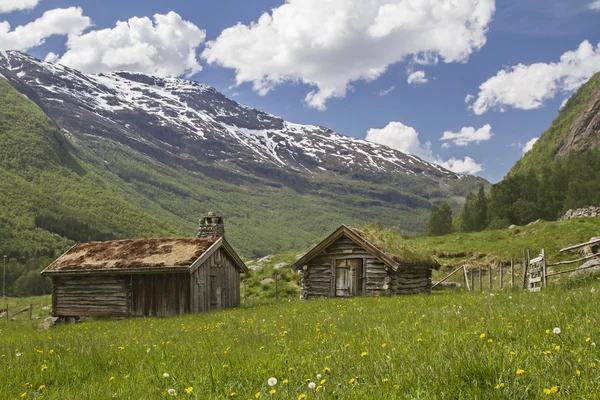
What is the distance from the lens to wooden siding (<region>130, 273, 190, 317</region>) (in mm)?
28562

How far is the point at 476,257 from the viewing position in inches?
1805

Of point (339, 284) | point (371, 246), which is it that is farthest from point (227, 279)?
point (371, 246)

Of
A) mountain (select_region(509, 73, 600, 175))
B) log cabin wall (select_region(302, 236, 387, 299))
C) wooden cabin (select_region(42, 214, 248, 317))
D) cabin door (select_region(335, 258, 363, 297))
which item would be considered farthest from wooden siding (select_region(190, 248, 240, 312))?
mountain (select_region(509, 73, 600, 175))

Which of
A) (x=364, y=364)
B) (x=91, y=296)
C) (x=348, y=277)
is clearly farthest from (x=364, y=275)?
(x=364, y=364)

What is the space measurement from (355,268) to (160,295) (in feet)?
38.1

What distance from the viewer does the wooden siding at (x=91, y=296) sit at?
30.1 meters

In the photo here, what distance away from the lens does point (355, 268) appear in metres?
28.9

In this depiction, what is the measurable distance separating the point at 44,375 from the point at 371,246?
21739mm

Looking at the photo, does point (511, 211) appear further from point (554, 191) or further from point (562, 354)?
point (562, 354)

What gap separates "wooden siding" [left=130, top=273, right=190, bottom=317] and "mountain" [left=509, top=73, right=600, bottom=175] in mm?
106454

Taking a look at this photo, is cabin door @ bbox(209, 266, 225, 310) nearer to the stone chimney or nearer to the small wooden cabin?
the stone chimney

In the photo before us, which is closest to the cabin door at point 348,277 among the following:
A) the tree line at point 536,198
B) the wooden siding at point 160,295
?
the wooden siding at point 160,295

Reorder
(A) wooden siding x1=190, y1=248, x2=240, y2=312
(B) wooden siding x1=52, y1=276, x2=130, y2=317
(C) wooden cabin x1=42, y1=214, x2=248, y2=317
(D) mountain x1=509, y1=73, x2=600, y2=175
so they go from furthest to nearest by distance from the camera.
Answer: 1. (D) mountain x1=509, y1=73, x2=600, y2=175
2. (B) wooden siding x1=52, y1=276, x2=130, y2=317
3. (A) wooden siding x1=190, y1=248, x2=240, y2=312
4. (C) wooden cabin x1=42, y1=214, x2=248, y2=317

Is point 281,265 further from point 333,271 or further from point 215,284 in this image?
point 333,271
